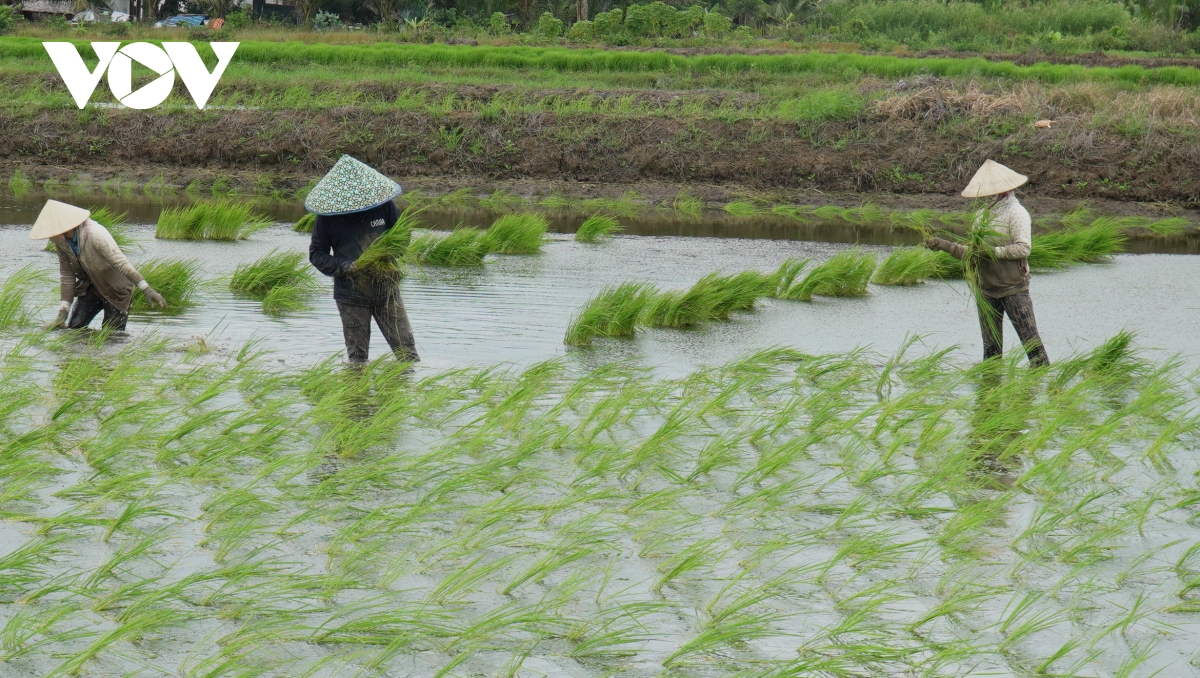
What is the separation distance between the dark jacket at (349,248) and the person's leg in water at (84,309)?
66.7 inches

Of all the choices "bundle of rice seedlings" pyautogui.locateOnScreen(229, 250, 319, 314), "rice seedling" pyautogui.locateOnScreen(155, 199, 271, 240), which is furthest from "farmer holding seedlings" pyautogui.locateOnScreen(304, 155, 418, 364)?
"rice seedling" pyautogui.locateOnScreen(155, 199, 271, 240)

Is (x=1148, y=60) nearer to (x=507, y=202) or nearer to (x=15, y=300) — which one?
(x=507, y=202)

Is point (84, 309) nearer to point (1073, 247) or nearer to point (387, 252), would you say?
point (387, 252)

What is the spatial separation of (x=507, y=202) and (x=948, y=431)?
11479 millimetres

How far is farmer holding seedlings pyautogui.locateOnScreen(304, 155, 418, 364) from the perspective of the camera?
5633 millimetres

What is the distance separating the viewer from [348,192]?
18.5 ft

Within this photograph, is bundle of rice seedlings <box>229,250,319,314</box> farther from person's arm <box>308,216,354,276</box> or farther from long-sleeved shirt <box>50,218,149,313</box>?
person's arm <box>308,216,354,276</box>

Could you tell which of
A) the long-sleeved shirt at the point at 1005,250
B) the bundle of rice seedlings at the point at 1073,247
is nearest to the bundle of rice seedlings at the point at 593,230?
the bundle of rice seedlings at the point at 1073,247

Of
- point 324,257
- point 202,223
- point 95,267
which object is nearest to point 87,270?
point 95,267

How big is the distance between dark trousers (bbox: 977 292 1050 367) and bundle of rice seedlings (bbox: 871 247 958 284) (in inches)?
137

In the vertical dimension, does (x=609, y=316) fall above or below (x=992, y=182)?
below

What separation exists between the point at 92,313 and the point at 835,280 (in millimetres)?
5526

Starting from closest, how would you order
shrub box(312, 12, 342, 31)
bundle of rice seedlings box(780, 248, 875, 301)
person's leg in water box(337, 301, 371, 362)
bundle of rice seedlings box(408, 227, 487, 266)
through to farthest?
person's leg in water box(337, 301, 371, 362) < bundle of rice seedlings box(780, 248, 875, 301) < bundle of rice seedlings box(408, 227, 487, 266) < shrub box(312, 12, 342, 31)

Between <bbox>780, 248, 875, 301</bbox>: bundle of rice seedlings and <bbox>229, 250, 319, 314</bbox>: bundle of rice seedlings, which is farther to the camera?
<bbox>780, 248, 875, 301</bbox>: bundle of rice seedlings
